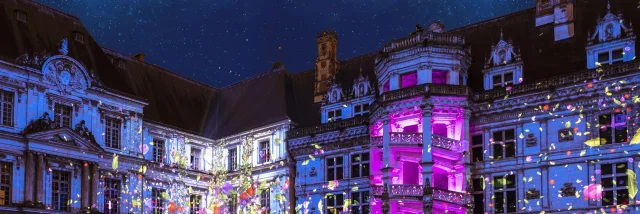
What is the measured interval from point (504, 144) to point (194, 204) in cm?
1974

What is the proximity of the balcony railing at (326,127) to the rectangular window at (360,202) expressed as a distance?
3.71m

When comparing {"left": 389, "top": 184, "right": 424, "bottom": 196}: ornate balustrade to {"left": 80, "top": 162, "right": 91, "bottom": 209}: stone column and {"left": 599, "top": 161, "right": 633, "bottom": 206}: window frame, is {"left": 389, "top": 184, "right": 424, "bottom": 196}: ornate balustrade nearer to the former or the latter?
{"left": 599, "top": 161, "right": 633, "bottom": 206}: window frame

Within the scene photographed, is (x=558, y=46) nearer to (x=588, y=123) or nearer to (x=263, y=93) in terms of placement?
(x=588, y=123)

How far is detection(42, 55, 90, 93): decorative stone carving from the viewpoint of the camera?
3697 centimetres

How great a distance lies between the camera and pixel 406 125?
35.7 meters

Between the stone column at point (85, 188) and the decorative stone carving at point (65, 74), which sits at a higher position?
the decorative stone carving at point (65, 74)

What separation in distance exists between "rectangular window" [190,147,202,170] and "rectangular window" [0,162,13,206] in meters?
12.0

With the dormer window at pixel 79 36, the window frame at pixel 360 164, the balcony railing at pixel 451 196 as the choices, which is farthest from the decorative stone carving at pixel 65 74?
the balcony railing at pixel 451 196

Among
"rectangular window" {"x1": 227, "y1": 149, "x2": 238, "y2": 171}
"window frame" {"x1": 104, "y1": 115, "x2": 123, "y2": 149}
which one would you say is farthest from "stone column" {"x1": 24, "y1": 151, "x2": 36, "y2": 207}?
"rectangular window" {"x1": 227, "y1": 149, "x2": 238, "y2": 171}

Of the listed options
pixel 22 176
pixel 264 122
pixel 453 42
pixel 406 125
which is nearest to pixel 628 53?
pixel 453 42

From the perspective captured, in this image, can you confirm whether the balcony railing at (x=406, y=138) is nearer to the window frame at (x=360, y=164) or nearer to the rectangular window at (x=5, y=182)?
the window frame at (x=360, y=164)

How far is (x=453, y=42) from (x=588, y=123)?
740cm

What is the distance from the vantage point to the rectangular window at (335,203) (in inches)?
1545

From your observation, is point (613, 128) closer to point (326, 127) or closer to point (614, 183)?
point (614, 183)
